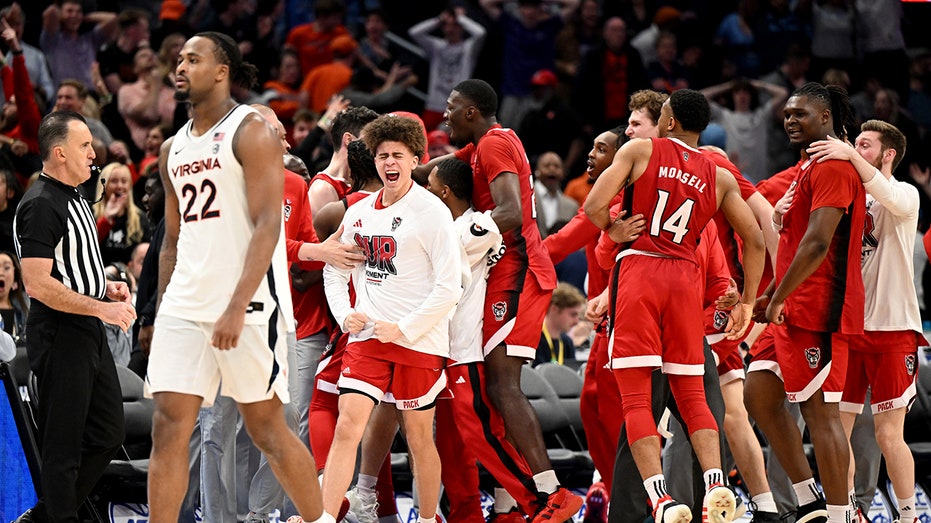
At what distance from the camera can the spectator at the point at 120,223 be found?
34.0 ft

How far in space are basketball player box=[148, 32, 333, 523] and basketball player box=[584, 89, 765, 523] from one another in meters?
1.92

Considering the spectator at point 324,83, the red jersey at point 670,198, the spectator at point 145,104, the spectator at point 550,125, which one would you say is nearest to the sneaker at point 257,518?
the red jersey at point 670,198

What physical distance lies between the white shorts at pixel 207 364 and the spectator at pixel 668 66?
10705 millimetres

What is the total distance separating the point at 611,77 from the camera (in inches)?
600

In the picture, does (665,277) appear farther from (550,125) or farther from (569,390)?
(550,125)

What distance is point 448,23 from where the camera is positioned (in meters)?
15.4

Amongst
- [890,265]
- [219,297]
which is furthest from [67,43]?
[890,265]

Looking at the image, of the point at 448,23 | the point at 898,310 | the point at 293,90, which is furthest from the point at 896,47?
the point at 898,310

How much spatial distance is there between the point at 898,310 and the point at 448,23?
28.3ft

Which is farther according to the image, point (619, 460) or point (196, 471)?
point (196, 471)

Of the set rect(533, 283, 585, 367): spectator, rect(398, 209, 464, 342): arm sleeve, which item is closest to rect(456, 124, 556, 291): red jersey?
rect(398, 209, 464, 342): arm sleeve

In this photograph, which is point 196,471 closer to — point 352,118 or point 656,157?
point 352,118

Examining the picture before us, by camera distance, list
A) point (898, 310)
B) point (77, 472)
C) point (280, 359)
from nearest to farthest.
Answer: point (280, 359) → point (77, 472) → point (898, 310)

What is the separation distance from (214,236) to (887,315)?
4.42 meters
